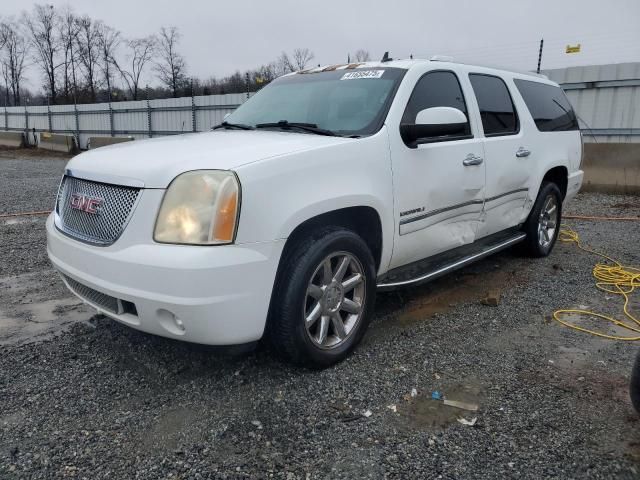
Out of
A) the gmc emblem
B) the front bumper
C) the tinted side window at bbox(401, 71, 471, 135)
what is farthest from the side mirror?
the gmc emblem

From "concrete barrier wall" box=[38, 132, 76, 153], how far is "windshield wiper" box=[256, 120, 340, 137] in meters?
21.5

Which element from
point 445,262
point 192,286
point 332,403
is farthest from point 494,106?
point 192,286

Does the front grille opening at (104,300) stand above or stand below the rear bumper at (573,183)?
below

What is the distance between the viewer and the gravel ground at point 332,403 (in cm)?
231

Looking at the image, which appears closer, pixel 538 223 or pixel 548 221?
pixel 538 223

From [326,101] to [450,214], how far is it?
48.5 inches

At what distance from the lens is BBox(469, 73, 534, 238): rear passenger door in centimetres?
432

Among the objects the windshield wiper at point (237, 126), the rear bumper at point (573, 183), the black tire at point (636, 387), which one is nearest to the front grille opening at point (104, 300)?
the windshield wiper at point (237, 126)

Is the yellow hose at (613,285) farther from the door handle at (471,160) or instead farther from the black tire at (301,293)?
the black tire at (301,293)

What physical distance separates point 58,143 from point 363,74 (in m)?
22.8

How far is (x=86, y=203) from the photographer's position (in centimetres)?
296

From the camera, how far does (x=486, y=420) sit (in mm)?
2643

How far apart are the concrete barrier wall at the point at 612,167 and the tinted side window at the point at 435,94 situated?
7350 millimetres

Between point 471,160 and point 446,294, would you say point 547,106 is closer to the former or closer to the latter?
point 471,160
